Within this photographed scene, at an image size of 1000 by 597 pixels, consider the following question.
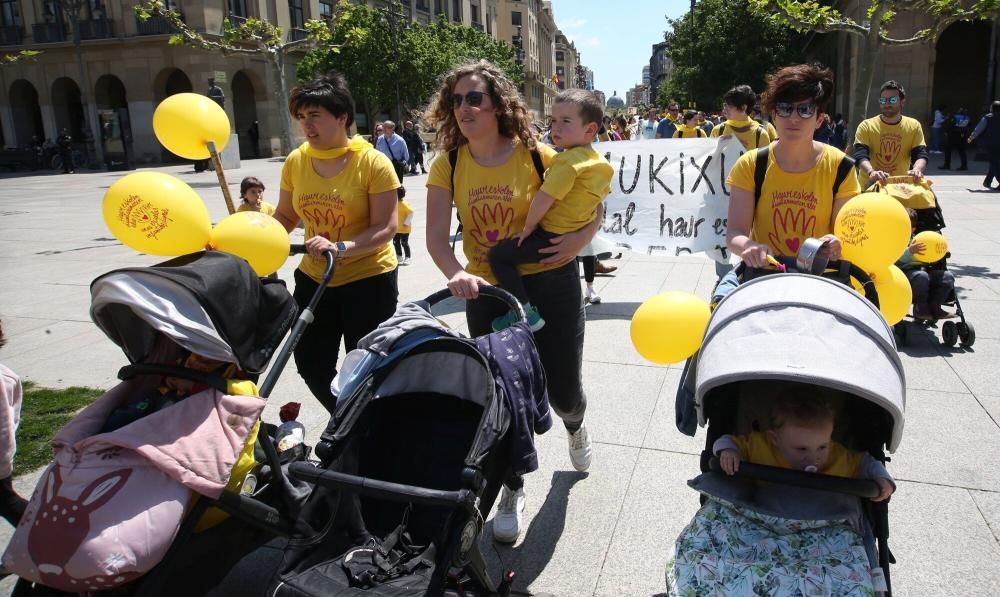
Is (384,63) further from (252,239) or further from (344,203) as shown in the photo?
(252,239)

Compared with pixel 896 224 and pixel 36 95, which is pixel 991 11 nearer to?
pixel 896 224

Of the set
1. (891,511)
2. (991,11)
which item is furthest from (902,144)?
(891,511)

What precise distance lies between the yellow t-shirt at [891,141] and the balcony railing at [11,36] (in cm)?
4617

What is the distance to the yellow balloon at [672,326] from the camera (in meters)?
2.40

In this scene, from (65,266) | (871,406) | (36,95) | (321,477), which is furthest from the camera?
(36,95)

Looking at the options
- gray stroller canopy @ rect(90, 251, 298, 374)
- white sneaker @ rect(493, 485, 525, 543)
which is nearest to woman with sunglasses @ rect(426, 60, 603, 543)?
white sneaker @ rect(493, 485, 525, 543)

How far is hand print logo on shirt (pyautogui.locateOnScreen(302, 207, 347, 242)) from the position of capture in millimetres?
3553

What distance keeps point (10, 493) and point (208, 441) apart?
40.5 inches

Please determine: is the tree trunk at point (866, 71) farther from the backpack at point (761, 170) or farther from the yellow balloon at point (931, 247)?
the backpack at point (761, 170)

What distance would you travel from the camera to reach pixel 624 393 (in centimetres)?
489

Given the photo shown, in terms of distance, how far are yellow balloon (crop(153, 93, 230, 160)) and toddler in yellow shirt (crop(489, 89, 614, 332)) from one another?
1.52 metres

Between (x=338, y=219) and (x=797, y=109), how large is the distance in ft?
7.28

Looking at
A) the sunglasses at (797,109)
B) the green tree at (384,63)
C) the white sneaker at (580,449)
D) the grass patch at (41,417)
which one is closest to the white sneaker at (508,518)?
the white sneaker at (580,449)

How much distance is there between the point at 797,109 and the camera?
2.88 meters
